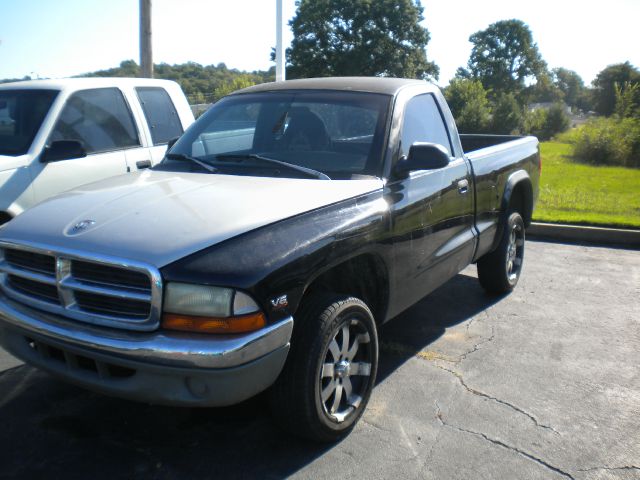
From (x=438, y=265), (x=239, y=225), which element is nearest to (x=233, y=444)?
(x=239, y=225)

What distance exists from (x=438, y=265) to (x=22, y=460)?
2.79 m

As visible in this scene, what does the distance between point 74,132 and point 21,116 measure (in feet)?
1.57

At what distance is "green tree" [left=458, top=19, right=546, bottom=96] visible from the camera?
80.3 m

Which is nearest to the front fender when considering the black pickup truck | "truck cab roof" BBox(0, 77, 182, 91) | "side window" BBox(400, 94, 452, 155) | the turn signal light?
the black pickup truck

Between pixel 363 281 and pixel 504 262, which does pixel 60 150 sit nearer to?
pixel 363 281

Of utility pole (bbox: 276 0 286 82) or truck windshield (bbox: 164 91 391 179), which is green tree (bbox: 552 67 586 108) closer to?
utility pole (bbox: 276 0 286 82)

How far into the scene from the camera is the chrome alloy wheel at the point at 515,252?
5788 millimetres

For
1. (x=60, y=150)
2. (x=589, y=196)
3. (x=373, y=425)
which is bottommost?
(x=373, y=425)

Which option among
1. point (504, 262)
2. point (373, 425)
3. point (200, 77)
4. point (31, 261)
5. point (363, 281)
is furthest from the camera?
point (200, 77)

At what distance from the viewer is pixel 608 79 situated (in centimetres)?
6788

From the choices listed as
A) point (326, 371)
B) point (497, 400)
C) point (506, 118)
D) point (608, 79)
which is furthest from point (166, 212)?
point (608, 79)

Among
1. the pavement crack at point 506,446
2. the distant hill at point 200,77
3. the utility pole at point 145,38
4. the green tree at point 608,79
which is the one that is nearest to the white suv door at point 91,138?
the pavement crack at point 506,446

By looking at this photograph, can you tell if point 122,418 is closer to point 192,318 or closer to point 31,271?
point 31,271

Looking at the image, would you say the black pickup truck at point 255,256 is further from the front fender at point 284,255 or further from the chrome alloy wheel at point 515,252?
the chrome alloy wheel at point 515,252
